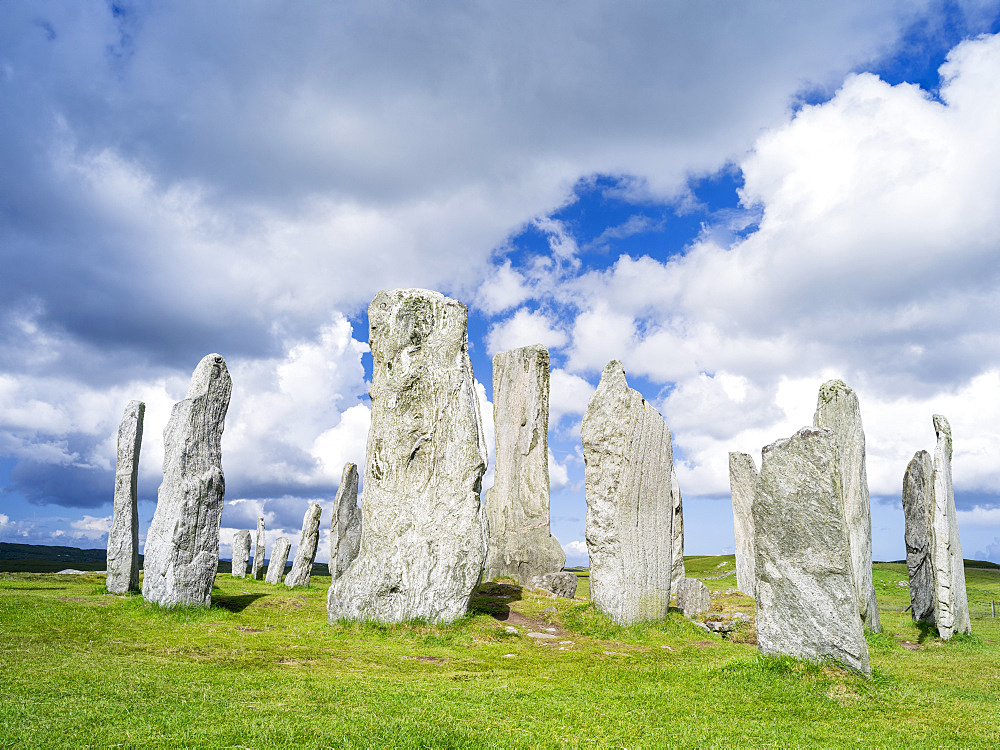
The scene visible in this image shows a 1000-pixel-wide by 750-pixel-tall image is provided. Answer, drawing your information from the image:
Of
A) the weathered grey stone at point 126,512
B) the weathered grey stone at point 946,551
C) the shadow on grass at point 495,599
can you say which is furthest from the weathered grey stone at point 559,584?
the weathered grey stone at point 126,512

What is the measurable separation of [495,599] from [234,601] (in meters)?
5.95

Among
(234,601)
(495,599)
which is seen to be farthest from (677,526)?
(234,601)

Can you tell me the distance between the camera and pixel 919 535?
47.1ft

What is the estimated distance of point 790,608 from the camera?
8.45m

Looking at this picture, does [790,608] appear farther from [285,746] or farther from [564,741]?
[285,746]

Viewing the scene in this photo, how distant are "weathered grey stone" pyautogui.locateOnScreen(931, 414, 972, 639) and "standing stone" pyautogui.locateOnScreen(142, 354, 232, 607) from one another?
47.0 ft

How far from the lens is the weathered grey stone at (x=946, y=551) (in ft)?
41.1

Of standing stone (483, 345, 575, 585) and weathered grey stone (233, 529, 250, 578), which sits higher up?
standing stone (483, 345, 575, 585)

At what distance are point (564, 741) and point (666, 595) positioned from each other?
808 centimetres

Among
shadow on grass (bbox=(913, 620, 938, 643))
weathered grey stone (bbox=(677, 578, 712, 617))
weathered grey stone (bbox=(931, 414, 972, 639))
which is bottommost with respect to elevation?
shadow on grass (bbox=(913, 620, 938, 643))

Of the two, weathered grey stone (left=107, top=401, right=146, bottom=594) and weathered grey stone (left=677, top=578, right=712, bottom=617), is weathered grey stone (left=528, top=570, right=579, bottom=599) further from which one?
weathered grey stone (left=107, top=401, right=146, bottom=594)

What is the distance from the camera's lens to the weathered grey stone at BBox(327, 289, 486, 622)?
11.8 m

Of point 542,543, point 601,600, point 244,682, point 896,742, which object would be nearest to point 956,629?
point 601,600

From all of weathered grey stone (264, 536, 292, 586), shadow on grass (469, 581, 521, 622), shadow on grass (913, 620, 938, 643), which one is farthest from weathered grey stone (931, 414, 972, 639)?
weathered grey stone (264, 536, 292, 586)
